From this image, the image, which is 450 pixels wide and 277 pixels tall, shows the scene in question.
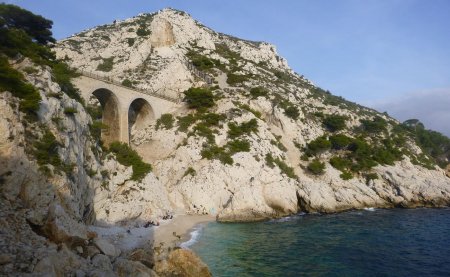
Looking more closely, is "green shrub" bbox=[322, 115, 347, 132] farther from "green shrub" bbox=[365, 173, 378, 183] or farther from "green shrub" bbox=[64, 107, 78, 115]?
"green shrub" bbox=[64, 107, 78, 115]

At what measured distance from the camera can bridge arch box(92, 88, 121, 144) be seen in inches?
1601

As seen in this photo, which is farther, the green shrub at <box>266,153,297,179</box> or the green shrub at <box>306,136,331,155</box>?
the green shrub at <box>306,136,331,155</box>

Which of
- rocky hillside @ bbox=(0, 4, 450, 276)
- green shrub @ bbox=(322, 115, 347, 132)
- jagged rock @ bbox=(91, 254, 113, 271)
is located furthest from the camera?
green shrub @ bbox=(322, 115, 347, 132)

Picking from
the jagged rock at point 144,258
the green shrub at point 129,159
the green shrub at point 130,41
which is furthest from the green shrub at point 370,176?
the green shrub at point 130,41

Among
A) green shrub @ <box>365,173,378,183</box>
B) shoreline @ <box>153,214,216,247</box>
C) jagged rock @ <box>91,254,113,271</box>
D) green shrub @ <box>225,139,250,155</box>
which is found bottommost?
shoreline @ <box>153,214,216,247</box>

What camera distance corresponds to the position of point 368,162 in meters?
52.3

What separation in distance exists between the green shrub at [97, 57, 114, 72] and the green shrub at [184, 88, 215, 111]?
19117 mm

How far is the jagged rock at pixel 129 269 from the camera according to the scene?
13.0 m

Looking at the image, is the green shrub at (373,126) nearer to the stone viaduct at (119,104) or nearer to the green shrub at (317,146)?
the green shrub at (317,146)

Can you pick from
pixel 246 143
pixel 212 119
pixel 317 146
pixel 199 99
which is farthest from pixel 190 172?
pixel 317 146

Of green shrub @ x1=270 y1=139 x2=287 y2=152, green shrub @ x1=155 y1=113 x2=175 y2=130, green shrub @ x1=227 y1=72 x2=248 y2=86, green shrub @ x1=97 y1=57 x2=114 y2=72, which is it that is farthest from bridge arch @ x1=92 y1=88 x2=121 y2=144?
green shrub @ x1=227 y1=72 x2=248 y2=86

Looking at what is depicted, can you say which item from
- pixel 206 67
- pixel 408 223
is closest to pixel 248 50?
pixel 206 67

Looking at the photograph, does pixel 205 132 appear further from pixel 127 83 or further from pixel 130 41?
pixel 130 41

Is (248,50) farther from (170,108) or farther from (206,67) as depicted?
(170,108)
